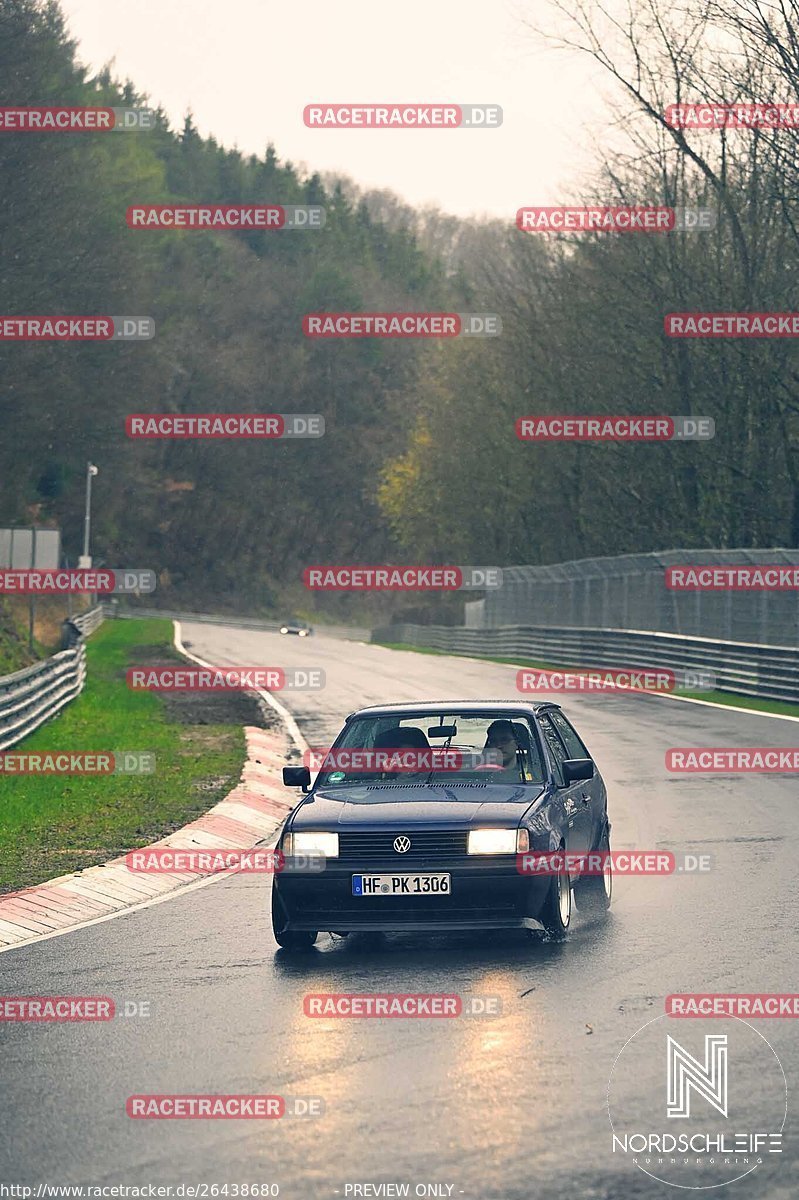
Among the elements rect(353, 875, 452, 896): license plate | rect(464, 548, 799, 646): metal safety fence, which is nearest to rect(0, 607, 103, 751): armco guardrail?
rect(353, 875, 452, 896): license plate

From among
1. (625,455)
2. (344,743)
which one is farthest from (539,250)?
(344,743)

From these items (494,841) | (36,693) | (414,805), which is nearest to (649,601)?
(36,693)

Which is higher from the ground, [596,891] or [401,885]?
[401,885]

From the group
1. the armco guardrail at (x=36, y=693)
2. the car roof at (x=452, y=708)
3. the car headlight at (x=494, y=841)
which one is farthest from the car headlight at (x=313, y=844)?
the armco guardrail at (x=36, y=693)

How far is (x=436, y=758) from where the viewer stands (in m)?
10.9

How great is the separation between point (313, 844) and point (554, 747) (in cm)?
236

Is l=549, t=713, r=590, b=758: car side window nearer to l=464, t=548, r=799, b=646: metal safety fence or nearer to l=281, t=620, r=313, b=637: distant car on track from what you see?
l=464, t=548, r=799, b=646: metal safety fence

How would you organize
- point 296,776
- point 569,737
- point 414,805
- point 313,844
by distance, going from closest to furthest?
point 313,844
point 414,805
point 296,776
point 569,737

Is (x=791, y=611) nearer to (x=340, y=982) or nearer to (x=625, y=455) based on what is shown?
(x=340, y=982)

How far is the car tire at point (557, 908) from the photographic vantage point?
9.81 metres

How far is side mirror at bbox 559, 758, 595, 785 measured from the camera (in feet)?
35.4

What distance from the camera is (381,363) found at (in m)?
132

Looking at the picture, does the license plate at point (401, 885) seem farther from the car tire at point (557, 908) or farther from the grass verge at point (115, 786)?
the grass verge at point (115, 786)

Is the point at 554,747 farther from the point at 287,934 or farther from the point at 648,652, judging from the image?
the point at 648,652
